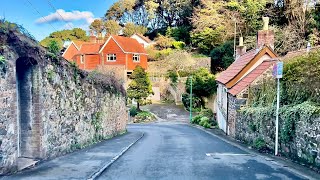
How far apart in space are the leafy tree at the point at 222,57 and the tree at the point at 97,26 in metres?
31.0

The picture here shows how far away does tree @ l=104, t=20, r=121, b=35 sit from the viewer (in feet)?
233

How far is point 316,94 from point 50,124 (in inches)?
332

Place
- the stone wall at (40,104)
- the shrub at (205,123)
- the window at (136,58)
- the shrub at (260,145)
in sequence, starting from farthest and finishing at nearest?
the window at (136,58)
the shrub at (205,123)
the shrub at (260,145)
the stone wall at (40,104)

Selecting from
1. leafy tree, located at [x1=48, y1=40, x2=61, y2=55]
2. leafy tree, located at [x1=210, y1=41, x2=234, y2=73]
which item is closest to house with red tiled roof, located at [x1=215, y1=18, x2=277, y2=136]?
leafy tree, located at [x1=48, y1=40, x2=61, y2=55]

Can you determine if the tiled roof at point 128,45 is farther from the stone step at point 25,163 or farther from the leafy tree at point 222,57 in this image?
the stone step at point 25,163

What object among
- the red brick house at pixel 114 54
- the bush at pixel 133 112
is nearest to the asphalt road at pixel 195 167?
the bush at pixel 133 112

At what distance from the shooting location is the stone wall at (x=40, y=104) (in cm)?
810

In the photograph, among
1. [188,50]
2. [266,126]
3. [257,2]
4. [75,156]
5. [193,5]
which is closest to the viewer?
[75,156]

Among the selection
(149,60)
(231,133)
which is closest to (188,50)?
(149,60)

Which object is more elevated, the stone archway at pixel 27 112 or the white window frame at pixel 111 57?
the white window frame at pixel 111 57

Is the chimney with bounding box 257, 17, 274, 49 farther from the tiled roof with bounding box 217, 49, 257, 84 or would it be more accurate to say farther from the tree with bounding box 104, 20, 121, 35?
the tree with bounding box 104, 20, 121, 35

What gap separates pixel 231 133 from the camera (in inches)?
844

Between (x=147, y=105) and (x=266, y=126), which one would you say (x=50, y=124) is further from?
(x=147, y=105)

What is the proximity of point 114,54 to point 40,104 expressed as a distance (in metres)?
44.7
